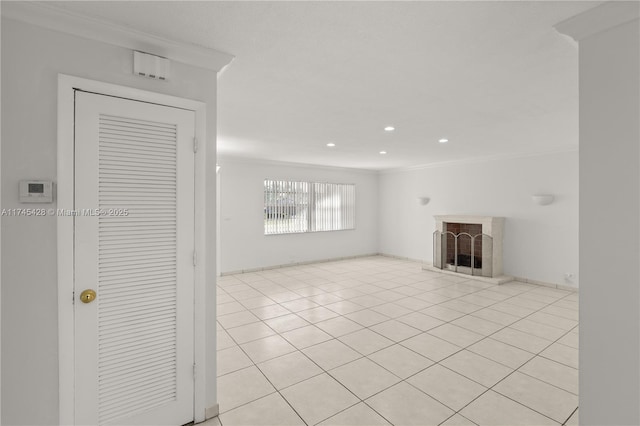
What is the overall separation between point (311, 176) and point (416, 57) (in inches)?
223

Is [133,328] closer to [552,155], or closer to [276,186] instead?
[276,186]

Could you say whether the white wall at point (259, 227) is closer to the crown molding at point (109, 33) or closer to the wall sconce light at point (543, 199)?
the wall sconce light at point (543, 199)

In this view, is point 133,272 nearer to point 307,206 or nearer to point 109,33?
point 109,33

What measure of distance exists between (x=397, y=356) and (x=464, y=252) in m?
4.47

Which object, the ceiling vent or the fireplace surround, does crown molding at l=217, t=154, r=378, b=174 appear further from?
the ceiling vent

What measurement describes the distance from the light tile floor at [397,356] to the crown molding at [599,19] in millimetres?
2460

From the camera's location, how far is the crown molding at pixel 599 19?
1454 millimetres

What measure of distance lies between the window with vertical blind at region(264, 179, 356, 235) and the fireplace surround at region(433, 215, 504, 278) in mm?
2482

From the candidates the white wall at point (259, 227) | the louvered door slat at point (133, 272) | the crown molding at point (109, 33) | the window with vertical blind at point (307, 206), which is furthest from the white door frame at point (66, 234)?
the window with vertical blind at point (307, 206)

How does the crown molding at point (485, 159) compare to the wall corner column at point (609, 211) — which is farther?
the crown molding at point (485, 159)

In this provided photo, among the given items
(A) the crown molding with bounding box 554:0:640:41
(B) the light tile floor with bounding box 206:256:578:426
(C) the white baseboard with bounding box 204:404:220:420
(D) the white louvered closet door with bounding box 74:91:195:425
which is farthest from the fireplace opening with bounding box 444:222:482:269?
(D) the white louvered closet door with bounding box 74:91:195:425

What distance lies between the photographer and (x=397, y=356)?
2955mm

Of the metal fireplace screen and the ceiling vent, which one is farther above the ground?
the ceiling vent

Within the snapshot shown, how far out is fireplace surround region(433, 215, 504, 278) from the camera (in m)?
5.99
